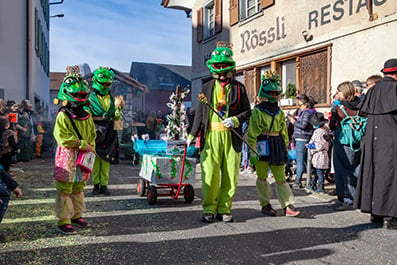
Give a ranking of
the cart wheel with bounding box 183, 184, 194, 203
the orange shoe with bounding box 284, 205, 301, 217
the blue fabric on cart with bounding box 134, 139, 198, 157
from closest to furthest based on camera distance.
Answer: the orange shoe with bounding box 284, 205, 301, 217
the cart wheel with bounding box 183, 184, 194, 203
the blue fabric on cart with bounding box 134, 139, 198, 157

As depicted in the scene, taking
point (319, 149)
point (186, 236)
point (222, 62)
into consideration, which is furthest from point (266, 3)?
point (186, 236)

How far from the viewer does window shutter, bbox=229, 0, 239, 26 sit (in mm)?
12866

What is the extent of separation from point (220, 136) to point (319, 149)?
2684 millimetres

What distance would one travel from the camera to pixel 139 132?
16.6 meters

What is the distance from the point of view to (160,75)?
133ft

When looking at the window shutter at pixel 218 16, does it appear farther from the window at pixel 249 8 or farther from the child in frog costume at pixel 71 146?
the child in frog costume at pixel 71 146

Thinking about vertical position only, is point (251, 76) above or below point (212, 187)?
above

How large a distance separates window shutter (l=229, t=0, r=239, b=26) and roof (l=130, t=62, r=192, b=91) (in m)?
24.8

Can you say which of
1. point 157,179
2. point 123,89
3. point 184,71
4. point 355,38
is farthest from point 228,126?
point 184,71

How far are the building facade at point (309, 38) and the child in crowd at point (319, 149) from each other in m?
1.94

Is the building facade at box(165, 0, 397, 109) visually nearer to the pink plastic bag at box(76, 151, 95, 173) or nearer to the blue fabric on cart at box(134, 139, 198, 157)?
the blue fabric on cart at box(134, 139, 198, 157)

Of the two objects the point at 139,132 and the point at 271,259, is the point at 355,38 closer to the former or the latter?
the point at 271,259

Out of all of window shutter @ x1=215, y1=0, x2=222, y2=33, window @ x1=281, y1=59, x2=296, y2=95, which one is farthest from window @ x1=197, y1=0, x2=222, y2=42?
window @ x1=281, y1=59, x2=296, y2=95

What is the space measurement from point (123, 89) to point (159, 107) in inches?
730
